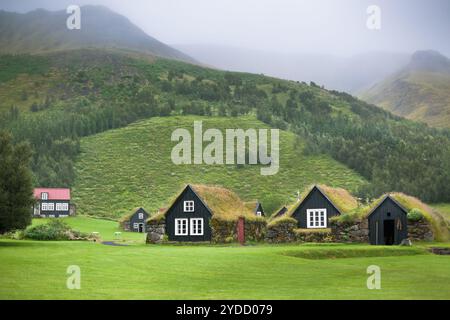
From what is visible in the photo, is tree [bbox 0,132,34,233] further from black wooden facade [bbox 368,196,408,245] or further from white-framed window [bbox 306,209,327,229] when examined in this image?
black wooden facade [bbox 368,196,408,245]

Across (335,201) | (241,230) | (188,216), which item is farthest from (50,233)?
(335,201)

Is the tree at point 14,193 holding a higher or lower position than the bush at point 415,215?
higher

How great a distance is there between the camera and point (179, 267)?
31703 mm

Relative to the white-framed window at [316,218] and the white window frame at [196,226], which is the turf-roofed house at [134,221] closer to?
the white window frame at [196,226]

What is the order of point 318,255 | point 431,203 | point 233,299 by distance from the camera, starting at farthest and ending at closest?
point 431,203 → point 318,255 → point 233,299

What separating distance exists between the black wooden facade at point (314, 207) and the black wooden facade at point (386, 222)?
4259 millimetres

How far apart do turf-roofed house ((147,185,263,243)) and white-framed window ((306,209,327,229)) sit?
566cm

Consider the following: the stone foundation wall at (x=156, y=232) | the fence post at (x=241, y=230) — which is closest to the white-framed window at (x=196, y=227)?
the stone foundation wall at (x=156, y=232)

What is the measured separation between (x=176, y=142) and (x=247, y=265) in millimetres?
129114

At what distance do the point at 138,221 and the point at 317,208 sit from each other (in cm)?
Result: 5414

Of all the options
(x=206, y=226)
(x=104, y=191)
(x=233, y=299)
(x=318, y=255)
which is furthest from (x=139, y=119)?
(x=233, y=299)

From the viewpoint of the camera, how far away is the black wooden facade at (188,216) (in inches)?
2259

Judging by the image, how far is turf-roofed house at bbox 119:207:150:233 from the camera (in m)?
102
